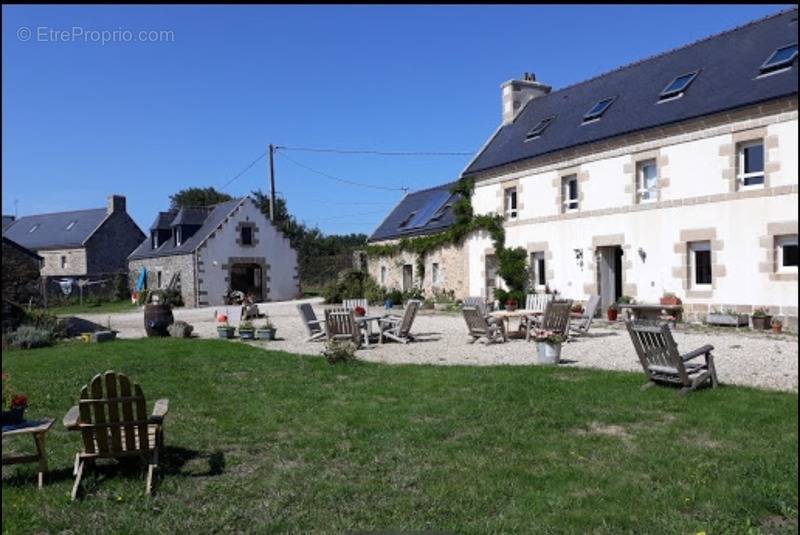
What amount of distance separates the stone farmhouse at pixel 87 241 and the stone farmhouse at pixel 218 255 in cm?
686

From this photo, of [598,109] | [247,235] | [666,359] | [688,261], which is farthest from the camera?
[247,235]

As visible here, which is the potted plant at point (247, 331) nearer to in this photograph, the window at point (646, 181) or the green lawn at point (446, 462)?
the green lawn at point (446, 462)

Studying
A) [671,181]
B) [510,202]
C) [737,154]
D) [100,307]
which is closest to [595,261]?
[671,181]

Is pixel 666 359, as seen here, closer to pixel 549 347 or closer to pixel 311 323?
pixel 549 347

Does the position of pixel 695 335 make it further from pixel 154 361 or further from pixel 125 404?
pixel 125 404

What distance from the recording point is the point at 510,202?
23.8 meters

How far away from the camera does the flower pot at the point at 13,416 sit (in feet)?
16.5

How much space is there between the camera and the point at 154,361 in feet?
37.5

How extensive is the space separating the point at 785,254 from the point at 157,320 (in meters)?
15.0

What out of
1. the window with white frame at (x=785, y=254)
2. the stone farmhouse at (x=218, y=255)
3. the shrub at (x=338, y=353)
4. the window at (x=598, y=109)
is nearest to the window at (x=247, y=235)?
the stone farmhouse at (x=218, y=255)

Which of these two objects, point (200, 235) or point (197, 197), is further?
point (197, 197)

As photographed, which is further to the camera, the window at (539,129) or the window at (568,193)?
the window at (539,129)

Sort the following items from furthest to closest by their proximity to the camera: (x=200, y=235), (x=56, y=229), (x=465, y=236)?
(x=56, y=229) → (x=200, y=235) → (x=465, y=236)

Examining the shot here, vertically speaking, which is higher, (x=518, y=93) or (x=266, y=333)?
(x=518, y=93)
